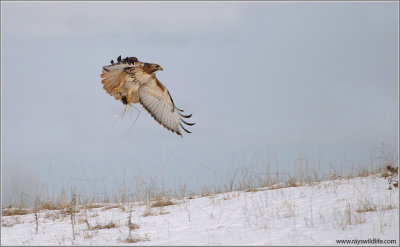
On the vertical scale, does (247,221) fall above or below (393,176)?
below

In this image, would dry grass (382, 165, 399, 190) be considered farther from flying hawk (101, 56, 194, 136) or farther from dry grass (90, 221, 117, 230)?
flying hawk (101, 56, 194, 136)

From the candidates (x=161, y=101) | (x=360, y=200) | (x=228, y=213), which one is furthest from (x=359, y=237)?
(x=161, y=101)

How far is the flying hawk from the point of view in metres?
8.38

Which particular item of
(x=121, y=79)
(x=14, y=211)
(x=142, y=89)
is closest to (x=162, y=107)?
(x=142, y=89)

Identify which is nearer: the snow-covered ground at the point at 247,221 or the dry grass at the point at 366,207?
the snow-covered ground at the point at 247,221

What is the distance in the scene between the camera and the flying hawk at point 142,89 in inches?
330

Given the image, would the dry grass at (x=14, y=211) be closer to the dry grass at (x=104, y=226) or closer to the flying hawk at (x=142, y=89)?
the flying hawk at (x=142, y=89)

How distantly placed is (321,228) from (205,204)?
253 cm

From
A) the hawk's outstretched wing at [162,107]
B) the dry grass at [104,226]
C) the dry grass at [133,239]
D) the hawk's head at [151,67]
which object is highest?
the hawk's head at [151,67]

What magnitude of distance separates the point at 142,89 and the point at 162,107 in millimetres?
686

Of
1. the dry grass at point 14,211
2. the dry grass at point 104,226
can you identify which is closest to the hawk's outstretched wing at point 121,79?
the dry grass at point 14,211

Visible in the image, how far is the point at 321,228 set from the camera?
4875mm

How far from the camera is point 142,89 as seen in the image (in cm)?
935

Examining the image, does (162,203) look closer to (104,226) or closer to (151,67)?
(104,226)
